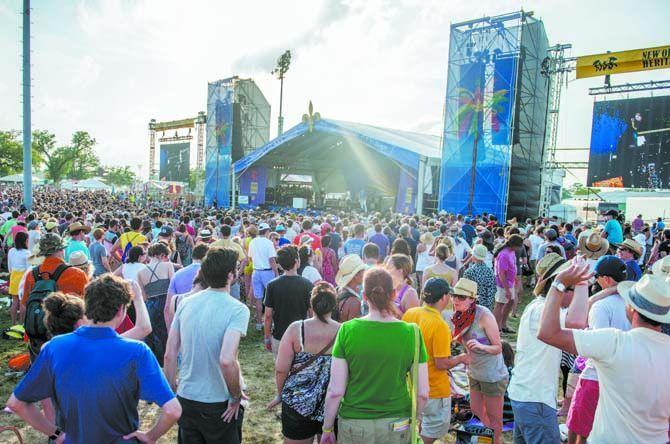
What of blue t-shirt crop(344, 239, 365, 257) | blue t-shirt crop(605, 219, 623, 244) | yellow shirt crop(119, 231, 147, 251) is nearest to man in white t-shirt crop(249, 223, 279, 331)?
blue t-shirt crop(344, 239, 365, 257)

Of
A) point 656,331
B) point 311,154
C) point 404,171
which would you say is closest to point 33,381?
point 656,331

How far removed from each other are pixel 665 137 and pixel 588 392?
68.9ft

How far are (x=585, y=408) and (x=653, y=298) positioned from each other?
1460 millimetres

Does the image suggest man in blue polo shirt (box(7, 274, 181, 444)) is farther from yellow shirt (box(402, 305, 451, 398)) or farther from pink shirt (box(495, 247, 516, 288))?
pink shirt (box(495, 247, 516, 288))

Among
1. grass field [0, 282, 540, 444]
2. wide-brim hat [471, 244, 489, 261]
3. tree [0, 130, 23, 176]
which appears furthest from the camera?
tree [0, 130, 23, 176]

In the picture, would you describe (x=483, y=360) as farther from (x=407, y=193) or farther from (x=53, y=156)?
(x=53, y=156)

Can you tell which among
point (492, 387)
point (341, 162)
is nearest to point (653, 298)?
point (492, 387)

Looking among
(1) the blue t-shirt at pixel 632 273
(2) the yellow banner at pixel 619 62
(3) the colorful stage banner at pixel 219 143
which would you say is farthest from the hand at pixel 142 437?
(3) the colorful stage banner at pixel 219 143

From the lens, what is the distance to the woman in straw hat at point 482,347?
3379 millimetres

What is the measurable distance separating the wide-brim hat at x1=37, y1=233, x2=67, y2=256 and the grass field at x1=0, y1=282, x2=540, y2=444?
5.37 ft

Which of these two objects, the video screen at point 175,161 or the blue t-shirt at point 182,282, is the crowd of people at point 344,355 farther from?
the video screen at point 175,161

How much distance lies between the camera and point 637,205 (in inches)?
1076

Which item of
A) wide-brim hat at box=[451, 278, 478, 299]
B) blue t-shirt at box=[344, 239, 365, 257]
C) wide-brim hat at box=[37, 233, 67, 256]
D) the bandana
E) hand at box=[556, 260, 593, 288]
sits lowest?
the bandana

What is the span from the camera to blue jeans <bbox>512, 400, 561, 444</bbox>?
284cm
